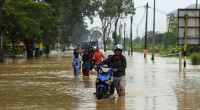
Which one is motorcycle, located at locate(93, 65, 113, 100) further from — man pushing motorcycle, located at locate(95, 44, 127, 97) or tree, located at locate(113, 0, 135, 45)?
tree, located at locate(113, 0, 135, 45)

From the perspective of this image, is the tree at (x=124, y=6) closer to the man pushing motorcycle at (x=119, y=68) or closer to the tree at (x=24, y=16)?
the tree at (x=24, y=16)

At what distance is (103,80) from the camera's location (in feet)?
34.9

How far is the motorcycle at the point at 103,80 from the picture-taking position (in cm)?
1065

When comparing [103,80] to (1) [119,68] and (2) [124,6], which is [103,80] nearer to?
(1) [119,68]

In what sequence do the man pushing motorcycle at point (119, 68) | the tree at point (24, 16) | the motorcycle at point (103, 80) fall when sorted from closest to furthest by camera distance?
1. the motorcycle at point (103, 80)
2. the man pushing motorcycle at point (119, 68)
3. the tree at point (24, 16)

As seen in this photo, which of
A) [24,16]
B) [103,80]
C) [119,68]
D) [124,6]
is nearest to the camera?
[103,80]

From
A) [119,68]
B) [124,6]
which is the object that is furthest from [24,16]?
[124,6]

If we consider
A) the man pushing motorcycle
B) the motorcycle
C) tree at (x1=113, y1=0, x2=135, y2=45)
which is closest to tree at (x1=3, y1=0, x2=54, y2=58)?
the man pushing motorcycle

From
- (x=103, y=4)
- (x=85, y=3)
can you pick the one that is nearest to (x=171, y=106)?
(x=85, y=3)

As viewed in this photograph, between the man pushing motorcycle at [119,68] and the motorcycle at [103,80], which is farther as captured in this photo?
the man pushing motorcycle at [119,68]

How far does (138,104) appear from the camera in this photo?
998cm

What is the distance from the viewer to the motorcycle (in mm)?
10648

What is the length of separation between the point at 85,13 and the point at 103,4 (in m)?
10.5

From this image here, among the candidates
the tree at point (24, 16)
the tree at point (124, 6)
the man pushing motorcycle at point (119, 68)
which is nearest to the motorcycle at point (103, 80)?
the man pushing motorcycle at point (119, 68)
